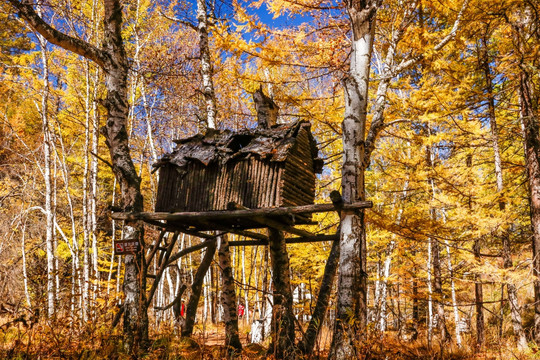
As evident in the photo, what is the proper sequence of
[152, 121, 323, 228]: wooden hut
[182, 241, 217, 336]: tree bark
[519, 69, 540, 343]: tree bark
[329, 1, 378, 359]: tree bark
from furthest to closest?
[519, 69, 540, 343]: tree bark, [182, 241, 217, 336]: tree bark, [152, 121, 323, 228]: wooden hut, [329, 1, 378, 359]: tree bark

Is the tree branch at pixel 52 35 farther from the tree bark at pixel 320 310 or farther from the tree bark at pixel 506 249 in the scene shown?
the tree bark at pixel 506 249

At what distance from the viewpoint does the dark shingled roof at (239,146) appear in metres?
5.91

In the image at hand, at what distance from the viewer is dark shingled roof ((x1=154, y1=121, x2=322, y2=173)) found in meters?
5.91

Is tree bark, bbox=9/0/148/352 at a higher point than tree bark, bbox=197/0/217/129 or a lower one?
lower

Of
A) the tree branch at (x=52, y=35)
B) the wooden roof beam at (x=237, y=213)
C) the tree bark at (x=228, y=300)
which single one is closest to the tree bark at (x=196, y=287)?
the tree bark at (x=228, y=300)

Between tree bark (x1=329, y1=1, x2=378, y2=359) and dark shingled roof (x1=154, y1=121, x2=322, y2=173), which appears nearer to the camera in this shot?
tree bark (x1=329, y1=1, x2=378, y2=359)

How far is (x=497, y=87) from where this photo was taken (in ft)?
41.9

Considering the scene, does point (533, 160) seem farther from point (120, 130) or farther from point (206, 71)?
point (120, 130)

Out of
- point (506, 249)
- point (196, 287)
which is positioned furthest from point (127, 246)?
point (506, 249)

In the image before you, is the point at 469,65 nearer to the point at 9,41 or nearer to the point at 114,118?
the point at 114,118

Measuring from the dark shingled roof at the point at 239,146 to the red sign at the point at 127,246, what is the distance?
1552mm

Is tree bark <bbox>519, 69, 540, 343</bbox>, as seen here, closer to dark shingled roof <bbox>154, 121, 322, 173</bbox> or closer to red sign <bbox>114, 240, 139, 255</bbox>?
dark shingled roof <bbox>154, 121, 322, 173</bbox>

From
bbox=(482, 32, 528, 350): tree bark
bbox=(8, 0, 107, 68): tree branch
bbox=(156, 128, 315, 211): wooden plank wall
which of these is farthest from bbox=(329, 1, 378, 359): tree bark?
bbox=(482, 32, 528, 350): tree bark

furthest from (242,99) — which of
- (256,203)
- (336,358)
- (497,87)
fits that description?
(336,358)
